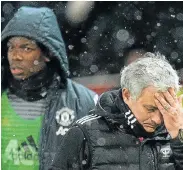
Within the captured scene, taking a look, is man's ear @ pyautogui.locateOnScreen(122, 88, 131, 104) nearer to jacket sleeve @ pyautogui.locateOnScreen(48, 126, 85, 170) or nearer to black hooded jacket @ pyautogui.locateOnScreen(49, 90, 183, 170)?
black hooded jacket @ pyautogui.locateOnScreen(49, 90, 183, 170)

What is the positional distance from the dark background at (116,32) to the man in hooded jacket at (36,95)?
105cm

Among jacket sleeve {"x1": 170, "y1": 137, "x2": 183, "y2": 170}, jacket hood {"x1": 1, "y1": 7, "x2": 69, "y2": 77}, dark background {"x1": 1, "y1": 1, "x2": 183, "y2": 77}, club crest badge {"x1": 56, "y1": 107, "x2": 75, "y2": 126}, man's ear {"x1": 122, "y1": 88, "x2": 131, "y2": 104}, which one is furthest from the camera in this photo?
dark background {"x1": 1, "y1": 1, "x2": 183, "y2": 77}

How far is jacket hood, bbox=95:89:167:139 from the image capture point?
308 cm

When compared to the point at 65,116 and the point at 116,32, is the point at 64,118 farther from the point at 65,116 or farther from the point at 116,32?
the point at 116,32

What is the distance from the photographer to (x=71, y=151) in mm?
3049

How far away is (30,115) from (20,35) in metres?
0.59

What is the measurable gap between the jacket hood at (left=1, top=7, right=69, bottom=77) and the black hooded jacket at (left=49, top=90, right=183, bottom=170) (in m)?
1.40

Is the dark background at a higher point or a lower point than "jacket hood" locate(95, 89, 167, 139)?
lower

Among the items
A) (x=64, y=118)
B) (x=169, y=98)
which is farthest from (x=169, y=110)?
(x=64, y=118)

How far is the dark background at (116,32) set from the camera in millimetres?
5656

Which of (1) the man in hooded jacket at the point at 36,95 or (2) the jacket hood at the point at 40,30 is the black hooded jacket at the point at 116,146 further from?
(2) the jacket hood at the point at 40,30

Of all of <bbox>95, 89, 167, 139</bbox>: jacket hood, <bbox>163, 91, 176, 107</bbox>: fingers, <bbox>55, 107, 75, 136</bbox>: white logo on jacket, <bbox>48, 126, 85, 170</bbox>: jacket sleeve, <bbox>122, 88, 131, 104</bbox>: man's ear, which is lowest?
<bbox>55, 107, 75, 136</bbox>: white logo on jacket

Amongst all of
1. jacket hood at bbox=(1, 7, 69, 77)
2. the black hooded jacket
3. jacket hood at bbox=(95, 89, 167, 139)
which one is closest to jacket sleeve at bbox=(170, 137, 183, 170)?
the black hooded jacket

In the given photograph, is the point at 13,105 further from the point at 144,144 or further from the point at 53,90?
the point at 144,144
